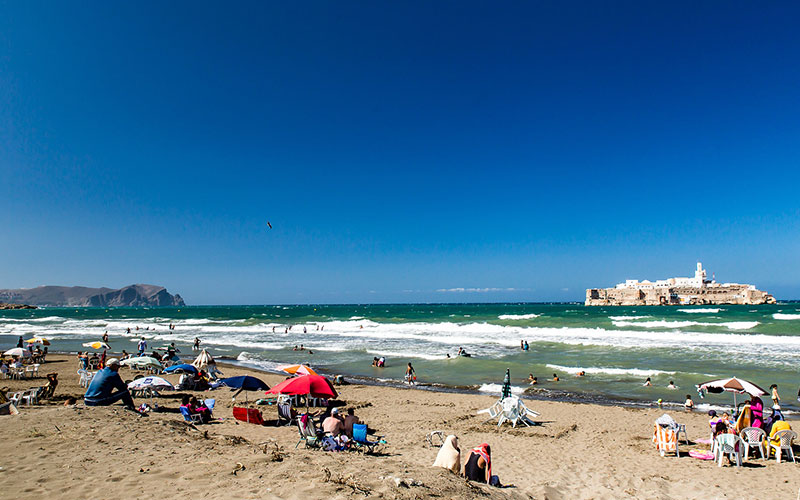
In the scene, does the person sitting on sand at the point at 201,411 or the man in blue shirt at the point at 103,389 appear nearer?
the man in blue shirt at the point at 103,389

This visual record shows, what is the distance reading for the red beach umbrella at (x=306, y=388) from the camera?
424 inches

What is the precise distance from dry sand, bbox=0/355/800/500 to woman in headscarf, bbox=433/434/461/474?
470mm

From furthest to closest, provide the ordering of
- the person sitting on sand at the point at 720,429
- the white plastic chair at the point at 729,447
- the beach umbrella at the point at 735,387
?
the beach umbrella at the point at 735,387, the person sitting on sand at the point at 720,429, the white plastic chair at the point at 729,447

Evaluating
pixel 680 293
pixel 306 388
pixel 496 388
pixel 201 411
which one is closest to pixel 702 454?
pixel 306 388

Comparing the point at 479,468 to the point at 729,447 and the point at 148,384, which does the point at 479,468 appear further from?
the point at 148,384

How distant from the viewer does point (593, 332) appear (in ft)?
140

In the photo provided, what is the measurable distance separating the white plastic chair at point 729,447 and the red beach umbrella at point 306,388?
8700 mm

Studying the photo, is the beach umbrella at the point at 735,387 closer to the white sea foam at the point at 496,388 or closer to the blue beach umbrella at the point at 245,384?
the white sea foam at the point at 496,388

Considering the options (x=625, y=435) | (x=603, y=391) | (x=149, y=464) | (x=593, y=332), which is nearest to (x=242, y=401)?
(x=149, y=464)

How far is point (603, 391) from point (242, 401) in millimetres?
13825

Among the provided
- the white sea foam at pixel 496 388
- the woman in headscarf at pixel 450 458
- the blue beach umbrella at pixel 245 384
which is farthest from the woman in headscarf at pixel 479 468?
the white sea foam at pixel 496 388

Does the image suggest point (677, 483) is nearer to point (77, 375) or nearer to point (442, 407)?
point (442, 407)

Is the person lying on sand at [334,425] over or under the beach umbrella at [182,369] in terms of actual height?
over

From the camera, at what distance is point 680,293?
124000 mm
